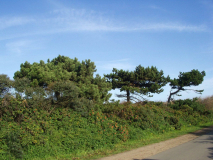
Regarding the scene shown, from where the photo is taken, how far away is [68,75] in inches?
682

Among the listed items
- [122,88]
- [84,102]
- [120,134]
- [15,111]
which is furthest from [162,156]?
[122,88]

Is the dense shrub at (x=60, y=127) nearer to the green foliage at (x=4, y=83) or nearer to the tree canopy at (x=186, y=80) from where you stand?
the green foliage at (x=4, y=83)

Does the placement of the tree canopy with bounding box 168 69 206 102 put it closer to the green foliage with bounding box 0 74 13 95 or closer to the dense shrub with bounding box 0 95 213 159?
the dense shrub with bounding box 0 95 213 159

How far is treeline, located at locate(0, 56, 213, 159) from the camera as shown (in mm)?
9258

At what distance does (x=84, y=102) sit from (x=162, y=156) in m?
6.93

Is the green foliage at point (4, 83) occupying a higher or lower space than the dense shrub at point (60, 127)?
higher

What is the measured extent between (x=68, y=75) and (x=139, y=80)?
14523mm

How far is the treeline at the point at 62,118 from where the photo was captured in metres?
9.26

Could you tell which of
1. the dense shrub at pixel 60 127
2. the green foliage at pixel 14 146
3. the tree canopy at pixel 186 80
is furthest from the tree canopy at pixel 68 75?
the tree canopy at pixel 186 80

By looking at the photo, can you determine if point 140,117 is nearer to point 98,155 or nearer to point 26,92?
point 98,155

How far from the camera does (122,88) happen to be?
28.3 metres

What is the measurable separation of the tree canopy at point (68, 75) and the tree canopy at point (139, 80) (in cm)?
805

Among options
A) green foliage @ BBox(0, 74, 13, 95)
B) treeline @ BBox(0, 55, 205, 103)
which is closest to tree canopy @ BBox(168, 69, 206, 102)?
treeline @ BBox(0, 55, 205, 103)

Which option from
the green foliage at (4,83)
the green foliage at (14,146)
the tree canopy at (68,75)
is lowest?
the green foliage at (14,146)
